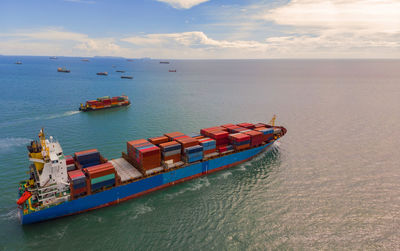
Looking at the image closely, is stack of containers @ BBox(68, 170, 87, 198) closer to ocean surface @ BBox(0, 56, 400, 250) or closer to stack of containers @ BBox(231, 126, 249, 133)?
ocean surface @ BBox(0, 56, 400, 250)

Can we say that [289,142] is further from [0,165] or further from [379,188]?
[0,165]

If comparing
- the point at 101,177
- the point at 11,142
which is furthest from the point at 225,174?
the point at 11,142

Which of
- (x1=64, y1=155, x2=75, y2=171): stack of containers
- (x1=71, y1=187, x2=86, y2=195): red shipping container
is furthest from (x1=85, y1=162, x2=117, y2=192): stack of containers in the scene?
(x1=64, y1=155, x2=75, y2=171): stack of containers

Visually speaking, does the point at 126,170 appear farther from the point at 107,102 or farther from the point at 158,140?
the point at 107,102

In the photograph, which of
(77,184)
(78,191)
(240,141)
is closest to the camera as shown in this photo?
(77,184)

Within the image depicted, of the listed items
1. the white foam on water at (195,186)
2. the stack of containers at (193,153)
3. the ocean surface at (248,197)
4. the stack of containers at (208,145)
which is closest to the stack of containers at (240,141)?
the ocean surface at (248,197)

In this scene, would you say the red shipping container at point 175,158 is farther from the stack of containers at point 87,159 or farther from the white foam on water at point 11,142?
the white foam on water at point 11,142
